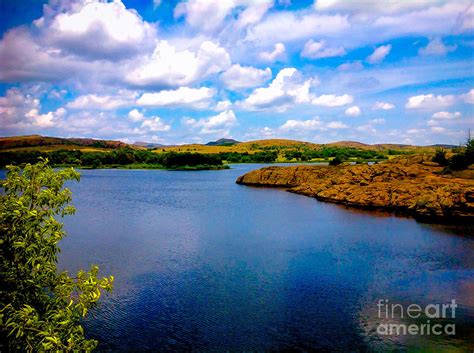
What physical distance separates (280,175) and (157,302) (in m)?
79.8

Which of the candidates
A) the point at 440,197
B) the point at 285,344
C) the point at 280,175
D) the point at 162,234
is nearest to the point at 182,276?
the point at 285,344

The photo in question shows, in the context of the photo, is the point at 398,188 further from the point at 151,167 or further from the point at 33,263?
the point at 151,167

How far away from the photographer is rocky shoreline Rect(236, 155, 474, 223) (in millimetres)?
54594

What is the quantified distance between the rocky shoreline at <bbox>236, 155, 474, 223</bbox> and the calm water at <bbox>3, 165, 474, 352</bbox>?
22.3 ft

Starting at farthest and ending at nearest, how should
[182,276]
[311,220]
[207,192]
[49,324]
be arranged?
[207,192] < [311,220] < [182,276] < [49,324]

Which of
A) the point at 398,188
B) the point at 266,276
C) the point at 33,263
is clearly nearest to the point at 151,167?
the point at 398,188

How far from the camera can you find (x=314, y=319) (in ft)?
69.1

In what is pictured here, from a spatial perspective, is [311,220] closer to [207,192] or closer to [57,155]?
[207,192]

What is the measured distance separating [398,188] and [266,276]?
46.3m

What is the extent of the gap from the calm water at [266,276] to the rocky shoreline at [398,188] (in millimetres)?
6807

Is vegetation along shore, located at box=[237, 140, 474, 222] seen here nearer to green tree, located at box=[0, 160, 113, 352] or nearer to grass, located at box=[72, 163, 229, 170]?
green tree, located at box=[0, 160, 113, 352]

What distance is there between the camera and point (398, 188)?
66.5 m

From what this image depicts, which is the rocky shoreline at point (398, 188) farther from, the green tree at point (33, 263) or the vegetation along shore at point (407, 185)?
the green tree at point (33, 263)

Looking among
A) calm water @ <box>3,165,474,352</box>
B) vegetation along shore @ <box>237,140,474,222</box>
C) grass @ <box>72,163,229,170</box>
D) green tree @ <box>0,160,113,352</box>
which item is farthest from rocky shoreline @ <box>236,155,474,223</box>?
grass @ <box>72,163,229,170</box>
